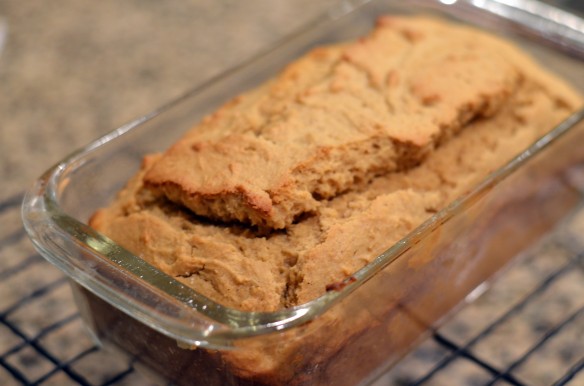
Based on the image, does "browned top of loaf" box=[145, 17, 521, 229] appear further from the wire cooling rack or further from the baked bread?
the wire cooling rack

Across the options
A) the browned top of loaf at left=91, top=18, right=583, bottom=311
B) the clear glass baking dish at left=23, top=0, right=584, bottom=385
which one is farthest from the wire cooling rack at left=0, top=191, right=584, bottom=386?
the browned top of loaf at left=91, top=18, right=583, bottom=311

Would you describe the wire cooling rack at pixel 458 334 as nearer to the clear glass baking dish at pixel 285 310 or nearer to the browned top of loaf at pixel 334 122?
the clear glass baking dish at pixel 285 310

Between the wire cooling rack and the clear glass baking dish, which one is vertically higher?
the clear glass baking dish

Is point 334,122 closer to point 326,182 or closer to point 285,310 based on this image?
point 326,182

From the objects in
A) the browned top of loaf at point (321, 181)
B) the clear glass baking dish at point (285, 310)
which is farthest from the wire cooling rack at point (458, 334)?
the browned top of loaf at point (321, 181)

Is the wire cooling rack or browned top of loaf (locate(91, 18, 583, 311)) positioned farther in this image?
the wire cooling rack

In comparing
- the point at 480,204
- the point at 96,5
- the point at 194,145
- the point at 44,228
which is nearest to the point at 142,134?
the point at 194,145

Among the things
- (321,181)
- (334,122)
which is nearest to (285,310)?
(321,181)
